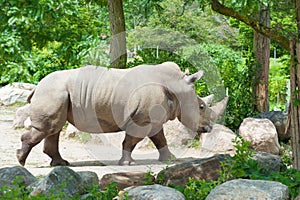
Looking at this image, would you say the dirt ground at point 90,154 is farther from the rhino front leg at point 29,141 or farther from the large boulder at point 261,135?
the large boulder at point 261,135

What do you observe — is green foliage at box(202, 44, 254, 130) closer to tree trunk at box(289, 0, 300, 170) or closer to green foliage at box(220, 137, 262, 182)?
tree trunk at box(289, 0, 300, 170)

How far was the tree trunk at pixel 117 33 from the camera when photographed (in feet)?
40.0

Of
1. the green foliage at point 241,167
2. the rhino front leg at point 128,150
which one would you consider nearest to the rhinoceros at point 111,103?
the rhino front leg at point 128,150

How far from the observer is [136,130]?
952 cm

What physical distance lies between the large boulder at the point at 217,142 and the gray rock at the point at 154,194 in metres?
5.36

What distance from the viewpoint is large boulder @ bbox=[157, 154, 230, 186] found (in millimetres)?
6430

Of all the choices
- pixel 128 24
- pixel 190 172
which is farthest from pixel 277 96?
pixel 190 172

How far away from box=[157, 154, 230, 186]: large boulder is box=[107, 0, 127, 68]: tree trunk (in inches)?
236

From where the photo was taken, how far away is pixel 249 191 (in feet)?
16.8

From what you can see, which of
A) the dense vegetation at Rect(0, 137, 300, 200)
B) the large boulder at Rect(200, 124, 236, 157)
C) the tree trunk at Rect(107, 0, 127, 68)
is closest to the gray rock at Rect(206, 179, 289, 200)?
the dense vegetation at Rect(0, 137, 300, 200)

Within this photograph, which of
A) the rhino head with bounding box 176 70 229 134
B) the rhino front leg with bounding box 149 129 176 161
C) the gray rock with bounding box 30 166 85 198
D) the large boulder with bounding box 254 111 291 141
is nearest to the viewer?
the gray rock with bounding box 30 166 85 198

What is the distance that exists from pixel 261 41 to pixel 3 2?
920cm

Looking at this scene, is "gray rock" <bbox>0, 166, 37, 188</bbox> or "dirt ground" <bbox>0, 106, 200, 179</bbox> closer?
"gray rock" <bbox>0, 166, 37, 188</bbox>

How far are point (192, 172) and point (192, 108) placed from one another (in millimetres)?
3593
